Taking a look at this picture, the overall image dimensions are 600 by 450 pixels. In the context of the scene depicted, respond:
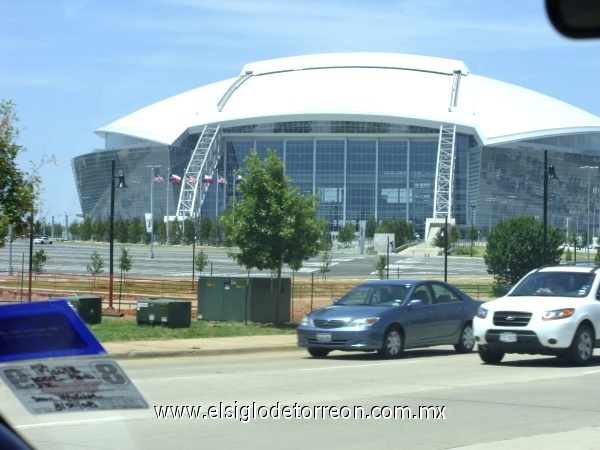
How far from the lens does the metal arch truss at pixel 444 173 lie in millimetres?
128250

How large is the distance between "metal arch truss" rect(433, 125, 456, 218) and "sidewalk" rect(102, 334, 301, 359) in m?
107

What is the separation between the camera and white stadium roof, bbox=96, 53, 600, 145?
129 metres

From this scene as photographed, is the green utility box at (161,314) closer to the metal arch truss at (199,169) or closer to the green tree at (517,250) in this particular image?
the green tree at (517,250)

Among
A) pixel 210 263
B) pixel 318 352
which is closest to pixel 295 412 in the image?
pixel 318 352

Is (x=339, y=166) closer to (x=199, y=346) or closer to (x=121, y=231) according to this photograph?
(x=121, y=231)

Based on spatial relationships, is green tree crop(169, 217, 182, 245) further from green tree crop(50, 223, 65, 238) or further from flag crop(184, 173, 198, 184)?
green tree crop(50, 223, 65, 238)

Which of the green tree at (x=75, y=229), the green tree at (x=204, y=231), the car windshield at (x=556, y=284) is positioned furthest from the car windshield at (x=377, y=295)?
the green tree at (x=75, y=229)

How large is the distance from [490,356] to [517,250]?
139ft

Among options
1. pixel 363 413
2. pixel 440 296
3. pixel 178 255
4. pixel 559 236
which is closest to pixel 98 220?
pixel 178 255

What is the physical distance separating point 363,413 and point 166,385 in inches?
137

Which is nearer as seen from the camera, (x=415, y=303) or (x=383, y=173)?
(x=415, y=303)

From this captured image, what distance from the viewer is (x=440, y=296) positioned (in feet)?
64.6

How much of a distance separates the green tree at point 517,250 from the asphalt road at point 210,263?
453 inches

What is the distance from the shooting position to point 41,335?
9.39 feet
